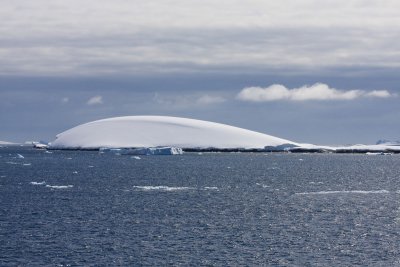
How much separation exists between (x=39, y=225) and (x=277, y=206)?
25.0 metres

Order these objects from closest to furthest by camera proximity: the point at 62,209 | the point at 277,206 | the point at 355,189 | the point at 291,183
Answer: the point at 62,209 < the point at 277,206 < the point at 355,189 < the point at 291,183

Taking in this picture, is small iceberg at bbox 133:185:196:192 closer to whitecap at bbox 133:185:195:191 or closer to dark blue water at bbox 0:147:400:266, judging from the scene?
whitecap at bbox 133:185:195:191

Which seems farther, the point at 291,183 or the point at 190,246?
the point at 291,183

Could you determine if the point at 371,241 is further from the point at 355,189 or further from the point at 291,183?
the point at 291,183

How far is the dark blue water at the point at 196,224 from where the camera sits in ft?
152

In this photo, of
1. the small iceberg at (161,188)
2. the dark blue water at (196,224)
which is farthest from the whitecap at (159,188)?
the dark blue water at (196,224)

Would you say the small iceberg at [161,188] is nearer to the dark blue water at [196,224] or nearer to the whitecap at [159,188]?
the whitecap at [159,188]

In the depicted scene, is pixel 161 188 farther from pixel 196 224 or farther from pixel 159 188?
pixel 196 224

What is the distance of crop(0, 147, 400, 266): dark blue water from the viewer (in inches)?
1822

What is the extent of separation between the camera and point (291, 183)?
4218 inches

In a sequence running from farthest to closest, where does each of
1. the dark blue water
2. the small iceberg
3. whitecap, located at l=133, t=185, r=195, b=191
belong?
whitecap, located at l=133, t=185, r=195, b=191 → the small iceberg → the dark blue water

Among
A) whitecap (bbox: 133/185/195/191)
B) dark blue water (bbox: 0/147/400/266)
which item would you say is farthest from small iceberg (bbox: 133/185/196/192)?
dark blue water (bbox: 0/147/400/266)

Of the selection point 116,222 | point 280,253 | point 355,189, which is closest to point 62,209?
point 116,222

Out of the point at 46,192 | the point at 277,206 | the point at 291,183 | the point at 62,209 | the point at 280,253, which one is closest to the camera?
the point at 280,253
